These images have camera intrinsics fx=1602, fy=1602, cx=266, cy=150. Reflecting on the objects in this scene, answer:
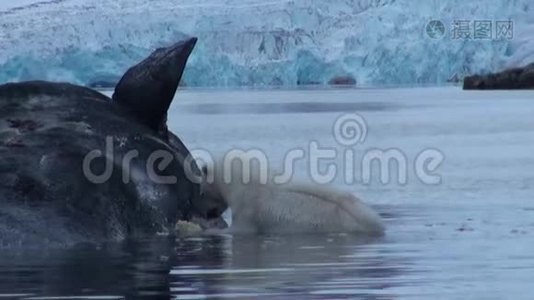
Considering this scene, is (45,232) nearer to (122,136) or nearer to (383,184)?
(122,136)

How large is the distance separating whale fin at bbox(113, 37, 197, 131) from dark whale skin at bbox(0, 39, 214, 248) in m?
0.01

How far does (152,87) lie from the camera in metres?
12.7

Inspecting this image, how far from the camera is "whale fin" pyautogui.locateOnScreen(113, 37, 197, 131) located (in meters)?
12.7

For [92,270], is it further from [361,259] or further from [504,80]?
[504,80]

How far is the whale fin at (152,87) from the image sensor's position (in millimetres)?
12680

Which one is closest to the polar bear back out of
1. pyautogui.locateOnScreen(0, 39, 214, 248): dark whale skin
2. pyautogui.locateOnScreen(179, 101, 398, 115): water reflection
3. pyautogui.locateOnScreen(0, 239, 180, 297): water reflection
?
pyautogui.locateOnScreen(0, 39, 214, 248): dark whale skin

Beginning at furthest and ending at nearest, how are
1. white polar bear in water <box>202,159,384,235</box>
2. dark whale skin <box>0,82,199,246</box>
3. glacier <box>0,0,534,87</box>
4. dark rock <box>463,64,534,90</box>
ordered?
dark rock <box>463,64,534,90</box>
glacier <box>0,0,534,87</box>
white polar bear in water <box>202,159,384,235</box>
dark whale skin <box>0,82,199,246</box>

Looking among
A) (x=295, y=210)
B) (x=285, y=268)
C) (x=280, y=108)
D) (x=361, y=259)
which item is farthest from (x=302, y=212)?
(x=280, y=108)

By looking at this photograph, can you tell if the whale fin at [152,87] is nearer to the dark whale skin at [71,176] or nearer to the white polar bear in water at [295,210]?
the dark whale skin at [71,176]

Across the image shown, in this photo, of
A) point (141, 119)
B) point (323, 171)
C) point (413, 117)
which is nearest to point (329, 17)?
point (413, 117)

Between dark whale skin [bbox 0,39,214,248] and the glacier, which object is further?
the glacier

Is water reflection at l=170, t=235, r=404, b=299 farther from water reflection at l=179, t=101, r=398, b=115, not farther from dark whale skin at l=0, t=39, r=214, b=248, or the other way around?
water reflection at l=179, t=101, r=398, b=115

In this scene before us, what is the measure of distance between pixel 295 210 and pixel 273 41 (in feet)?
183

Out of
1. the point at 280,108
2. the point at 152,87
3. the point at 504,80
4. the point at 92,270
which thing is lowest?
the point at 504,80
